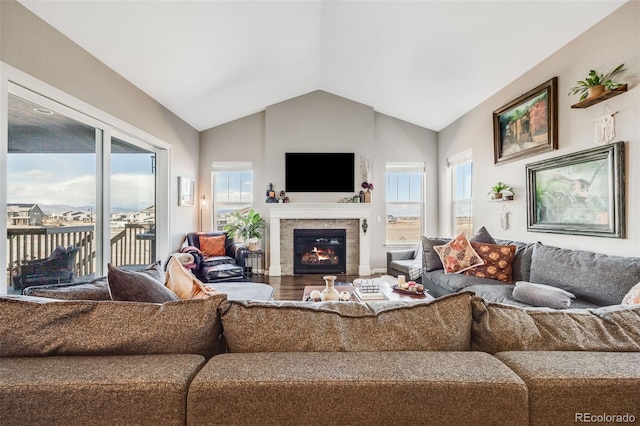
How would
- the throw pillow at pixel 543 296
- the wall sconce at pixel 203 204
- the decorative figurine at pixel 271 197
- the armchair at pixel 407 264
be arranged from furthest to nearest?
the wall sconce at pixel 203 204 → the decorative figurine at pixel 271 197 → the armchair at pixel 407 264 → the throw pillow at pixel 543 296

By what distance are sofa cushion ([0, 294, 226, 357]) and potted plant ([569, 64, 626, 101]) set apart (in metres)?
3.30

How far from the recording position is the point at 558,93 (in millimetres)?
3129

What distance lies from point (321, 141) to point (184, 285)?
4.54 meters

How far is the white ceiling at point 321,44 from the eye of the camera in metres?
2.70

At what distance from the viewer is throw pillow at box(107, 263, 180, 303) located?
1.31m

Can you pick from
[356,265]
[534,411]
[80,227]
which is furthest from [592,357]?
[356,265]

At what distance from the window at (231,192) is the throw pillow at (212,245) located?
80 cm

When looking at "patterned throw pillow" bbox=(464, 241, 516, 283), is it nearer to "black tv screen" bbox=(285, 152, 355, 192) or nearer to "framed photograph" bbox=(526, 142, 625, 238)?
"framed photograph" bbox=(526, 142, 625, 238)

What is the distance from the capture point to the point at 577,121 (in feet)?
9.52

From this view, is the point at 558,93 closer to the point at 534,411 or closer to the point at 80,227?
the point at 534,411

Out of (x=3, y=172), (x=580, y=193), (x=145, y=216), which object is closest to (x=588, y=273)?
(x=580, y=193)

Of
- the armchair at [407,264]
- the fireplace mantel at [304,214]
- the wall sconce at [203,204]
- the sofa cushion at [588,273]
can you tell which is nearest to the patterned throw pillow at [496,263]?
the sofa cushion at [588,273]

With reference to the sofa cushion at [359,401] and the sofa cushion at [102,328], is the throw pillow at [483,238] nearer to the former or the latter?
the sofa cushion at [359,401]

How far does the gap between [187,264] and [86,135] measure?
190 centimetres
